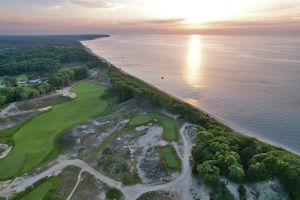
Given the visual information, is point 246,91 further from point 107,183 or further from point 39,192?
point 39,192

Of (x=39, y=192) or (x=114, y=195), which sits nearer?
(x=114, y=195)

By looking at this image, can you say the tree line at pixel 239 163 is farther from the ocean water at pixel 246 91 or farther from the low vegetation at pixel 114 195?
the ocean water at pixel 246 91

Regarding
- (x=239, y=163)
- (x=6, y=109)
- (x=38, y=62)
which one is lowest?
(x=6, y=109)

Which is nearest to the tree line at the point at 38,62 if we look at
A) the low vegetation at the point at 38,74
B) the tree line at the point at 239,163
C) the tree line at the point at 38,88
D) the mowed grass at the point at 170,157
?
the low vegetation at the point at 38,74

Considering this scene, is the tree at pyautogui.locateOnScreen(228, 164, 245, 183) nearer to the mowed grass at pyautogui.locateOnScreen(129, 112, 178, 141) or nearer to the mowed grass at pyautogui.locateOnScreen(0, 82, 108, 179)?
the mowed grass at pyautogui.locateOnScreen(129, 112, 178, 141)

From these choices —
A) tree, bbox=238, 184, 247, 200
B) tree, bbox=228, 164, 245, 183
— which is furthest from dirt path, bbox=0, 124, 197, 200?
tree, bbox=238, 184, 247, 200

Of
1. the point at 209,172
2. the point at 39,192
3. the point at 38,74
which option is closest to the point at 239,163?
the point at 209,172
